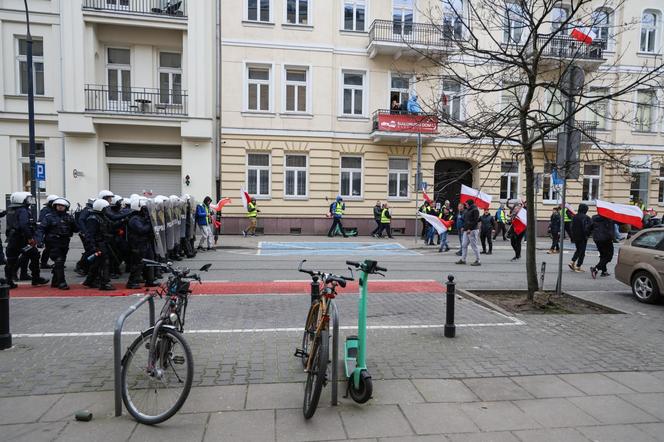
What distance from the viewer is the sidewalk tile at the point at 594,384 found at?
456 cm

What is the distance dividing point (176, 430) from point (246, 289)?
5.79 metres

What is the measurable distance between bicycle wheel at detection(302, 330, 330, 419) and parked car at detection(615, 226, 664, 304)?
744 centimetres

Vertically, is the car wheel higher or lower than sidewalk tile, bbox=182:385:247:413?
higher

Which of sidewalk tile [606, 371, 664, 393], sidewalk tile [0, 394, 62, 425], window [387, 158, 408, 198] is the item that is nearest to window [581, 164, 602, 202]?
window [387, 158, 408, 198]

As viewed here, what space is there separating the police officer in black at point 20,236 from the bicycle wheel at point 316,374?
821 centimetres

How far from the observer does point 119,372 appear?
12.7 ft

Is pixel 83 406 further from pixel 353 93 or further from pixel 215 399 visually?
pixel 353 93

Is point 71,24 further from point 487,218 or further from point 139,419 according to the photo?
point 139,419

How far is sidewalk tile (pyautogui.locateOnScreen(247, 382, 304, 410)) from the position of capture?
4.12 m

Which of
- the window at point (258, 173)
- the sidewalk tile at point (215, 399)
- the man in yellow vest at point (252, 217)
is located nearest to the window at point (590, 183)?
the window at point (258, 173)

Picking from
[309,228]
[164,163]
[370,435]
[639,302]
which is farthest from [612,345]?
[164,163]

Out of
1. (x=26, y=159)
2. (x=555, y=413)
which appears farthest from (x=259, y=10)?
(x=555, y=413)

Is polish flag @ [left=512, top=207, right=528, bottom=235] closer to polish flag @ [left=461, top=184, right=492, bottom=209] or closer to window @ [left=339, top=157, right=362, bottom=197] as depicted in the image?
polish flag @ [left=461, top=184, right=492, bottom=209]

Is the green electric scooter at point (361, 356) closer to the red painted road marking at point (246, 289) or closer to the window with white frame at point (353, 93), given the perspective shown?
the red painted road marking at point (246, 289)
